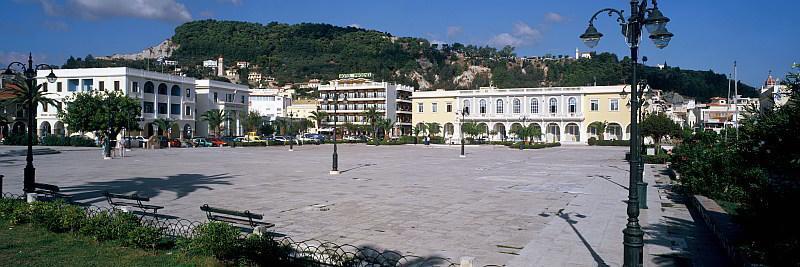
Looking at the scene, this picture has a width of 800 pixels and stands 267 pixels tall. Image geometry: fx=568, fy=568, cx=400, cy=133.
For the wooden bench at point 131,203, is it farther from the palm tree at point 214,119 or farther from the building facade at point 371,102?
the building facade at point 371,102

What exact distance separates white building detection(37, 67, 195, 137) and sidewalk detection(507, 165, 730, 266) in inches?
2364

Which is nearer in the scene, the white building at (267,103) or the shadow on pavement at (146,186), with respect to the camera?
the shadow on pavement at (146,186)

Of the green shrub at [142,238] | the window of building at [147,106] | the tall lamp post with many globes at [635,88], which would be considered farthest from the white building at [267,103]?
the tall lamp post with many globes at [635,88]

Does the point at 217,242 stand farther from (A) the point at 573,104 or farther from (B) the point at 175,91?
(A) the point at 573,104

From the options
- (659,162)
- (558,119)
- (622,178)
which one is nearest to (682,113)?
(558,119)

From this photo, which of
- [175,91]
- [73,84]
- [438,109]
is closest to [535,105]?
[438,109]

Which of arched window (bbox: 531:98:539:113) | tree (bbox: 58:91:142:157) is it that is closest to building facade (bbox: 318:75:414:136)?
arched window (bbox: 531:98:539:113)

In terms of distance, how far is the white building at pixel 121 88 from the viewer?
64625mm

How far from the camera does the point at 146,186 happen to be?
18.9m

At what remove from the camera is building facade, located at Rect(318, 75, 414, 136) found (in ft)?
320

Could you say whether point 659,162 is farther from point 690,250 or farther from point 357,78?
point 357,78

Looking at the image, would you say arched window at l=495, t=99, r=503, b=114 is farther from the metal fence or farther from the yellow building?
the metal fence

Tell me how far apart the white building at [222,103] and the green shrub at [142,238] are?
71.3m

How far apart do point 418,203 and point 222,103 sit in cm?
7015
